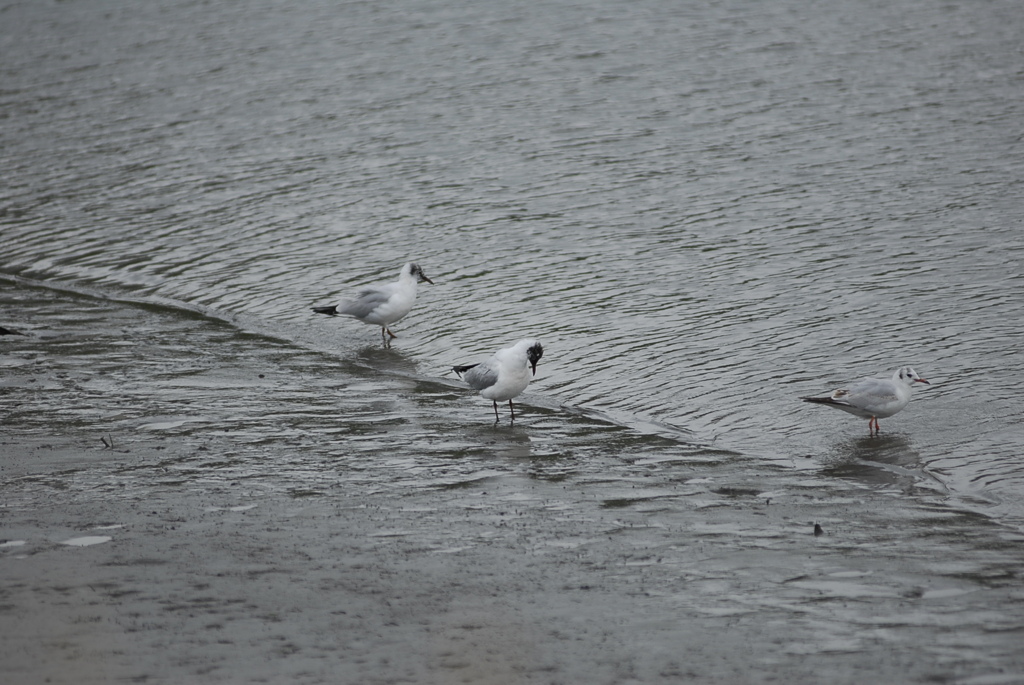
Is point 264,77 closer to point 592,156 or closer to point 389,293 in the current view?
point 592,156

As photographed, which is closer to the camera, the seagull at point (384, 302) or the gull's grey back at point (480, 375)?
the gull's grey back at point (480, 375)

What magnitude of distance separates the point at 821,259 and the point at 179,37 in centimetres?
2348

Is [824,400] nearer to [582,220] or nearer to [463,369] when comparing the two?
[463,369]

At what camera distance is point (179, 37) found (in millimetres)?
33156

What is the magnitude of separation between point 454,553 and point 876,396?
4364 millimetres

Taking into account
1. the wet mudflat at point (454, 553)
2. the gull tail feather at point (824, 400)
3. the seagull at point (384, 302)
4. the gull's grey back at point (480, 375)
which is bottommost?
the wet mudflat at point (454, 553)

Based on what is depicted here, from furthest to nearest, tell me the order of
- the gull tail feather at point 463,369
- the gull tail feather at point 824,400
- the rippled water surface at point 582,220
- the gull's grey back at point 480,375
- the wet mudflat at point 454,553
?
the gull tail feather at point 463,369 → the gull's grey back at point 480,375 → the rippled water surface at point 582,220 → the gull tail feather at point 824,400 → the wet mudflat at point 454,553

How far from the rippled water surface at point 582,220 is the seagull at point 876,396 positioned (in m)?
0.31

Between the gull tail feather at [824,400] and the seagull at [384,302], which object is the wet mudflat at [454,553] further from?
the seagull at [384,302]

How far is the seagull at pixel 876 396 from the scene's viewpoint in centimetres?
1027

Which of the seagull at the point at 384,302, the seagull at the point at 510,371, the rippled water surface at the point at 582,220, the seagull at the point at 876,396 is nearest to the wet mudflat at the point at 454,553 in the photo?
the rippled water surface at the point at 582,220

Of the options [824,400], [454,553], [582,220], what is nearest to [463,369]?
[824,400]

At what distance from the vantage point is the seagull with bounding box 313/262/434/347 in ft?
45.4

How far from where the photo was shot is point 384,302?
13.9 meters
